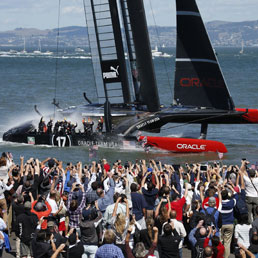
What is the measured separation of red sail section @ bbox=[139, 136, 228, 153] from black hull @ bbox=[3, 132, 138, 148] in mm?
800

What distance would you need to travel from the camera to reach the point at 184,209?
484 inches

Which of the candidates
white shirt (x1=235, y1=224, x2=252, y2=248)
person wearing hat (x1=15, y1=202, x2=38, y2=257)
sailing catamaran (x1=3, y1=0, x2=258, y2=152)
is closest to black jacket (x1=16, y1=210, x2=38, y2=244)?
person wearing hat (x1=15, y1=202, x2=38, y2=257)

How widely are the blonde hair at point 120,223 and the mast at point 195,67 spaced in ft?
63.1

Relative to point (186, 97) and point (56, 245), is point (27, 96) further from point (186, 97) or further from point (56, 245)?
point (56, 245)

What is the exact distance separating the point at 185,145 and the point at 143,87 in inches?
119

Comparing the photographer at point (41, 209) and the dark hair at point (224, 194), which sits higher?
the dark hair at point (224, 194)

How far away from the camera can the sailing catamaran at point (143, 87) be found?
2819 cm

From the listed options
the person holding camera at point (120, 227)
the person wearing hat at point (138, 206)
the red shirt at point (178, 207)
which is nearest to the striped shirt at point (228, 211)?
the red shirt at point (178, 207)

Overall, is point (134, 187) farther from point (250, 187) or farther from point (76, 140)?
point (76, 140)

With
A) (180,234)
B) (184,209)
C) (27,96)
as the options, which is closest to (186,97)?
(184,209)

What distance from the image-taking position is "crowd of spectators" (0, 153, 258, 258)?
9.68m

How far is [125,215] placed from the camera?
10.6 metres

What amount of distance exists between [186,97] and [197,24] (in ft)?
9.94

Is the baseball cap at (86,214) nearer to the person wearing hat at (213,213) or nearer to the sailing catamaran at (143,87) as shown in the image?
the person wearing hat at (213,213)
